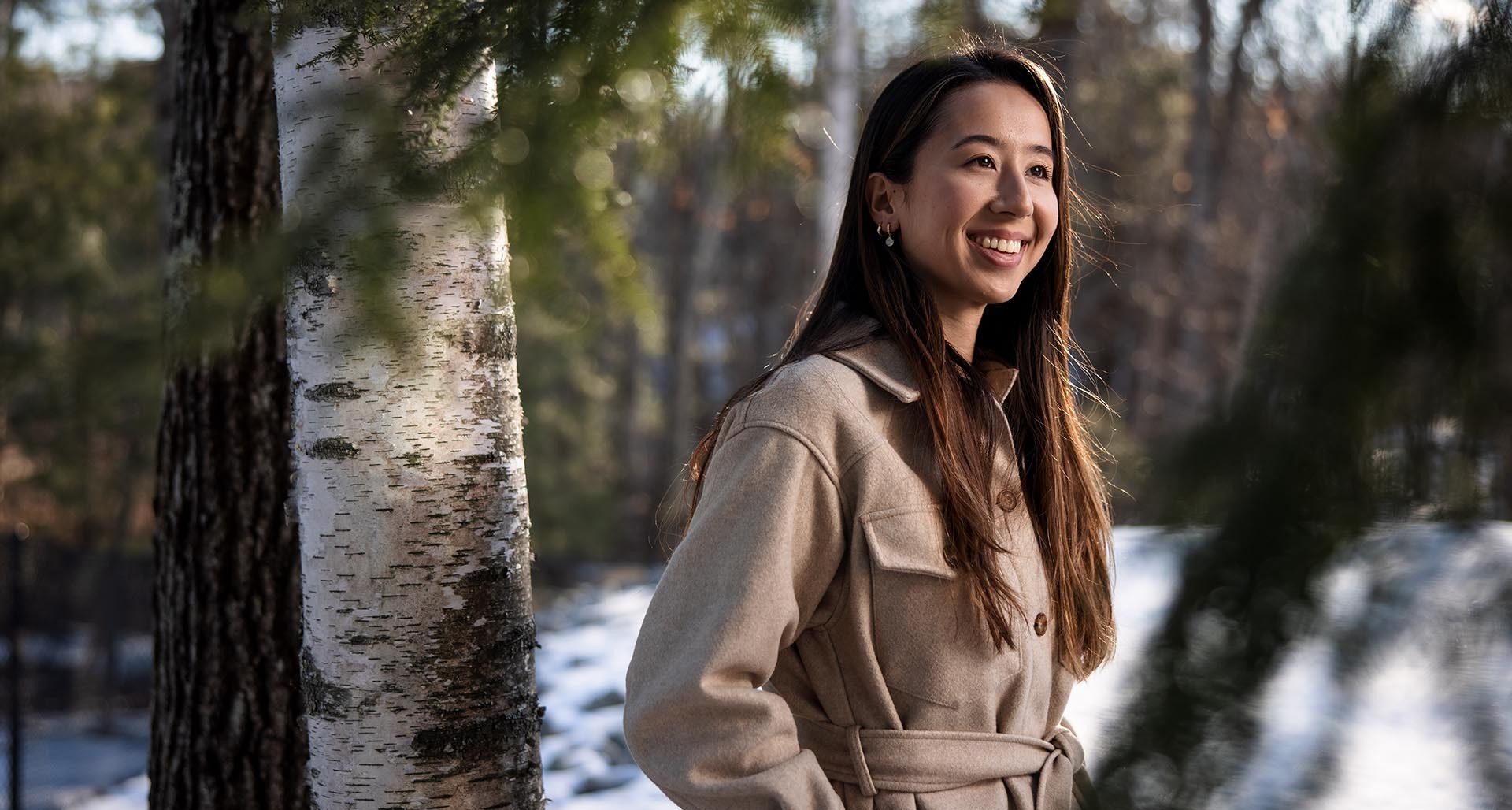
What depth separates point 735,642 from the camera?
1.35 meters

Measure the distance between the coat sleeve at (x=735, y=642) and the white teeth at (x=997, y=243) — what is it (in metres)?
0.45

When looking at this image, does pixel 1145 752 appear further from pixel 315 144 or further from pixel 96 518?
pixel 96 518

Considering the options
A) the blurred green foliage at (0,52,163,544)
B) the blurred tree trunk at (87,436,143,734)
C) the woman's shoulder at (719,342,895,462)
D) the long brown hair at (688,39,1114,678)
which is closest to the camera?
the woman's shoulder at (719,342,895,462)

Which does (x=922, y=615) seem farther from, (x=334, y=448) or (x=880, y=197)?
(x=334, y=448)

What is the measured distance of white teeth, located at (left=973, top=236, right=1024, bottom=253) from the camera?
168 cm

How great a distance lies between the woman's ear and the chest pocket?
464mm

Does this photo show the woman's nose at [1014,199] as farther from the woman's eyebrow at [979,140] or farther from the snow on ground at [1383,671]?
the snow on ground at [1383,671]

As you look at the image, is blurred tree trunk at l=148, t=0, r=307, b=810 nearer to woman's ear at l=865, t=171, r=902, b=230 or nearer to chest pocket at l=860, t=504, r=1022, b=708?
woman's ear at l=865, t=171, r=902, b=230

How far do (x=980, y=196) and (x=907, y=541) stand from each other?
0.51 m

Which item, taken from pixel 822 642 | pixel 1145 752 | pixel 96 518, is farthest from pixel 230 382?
pixel 96 518

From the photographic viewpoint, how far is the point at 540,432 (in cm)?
1524

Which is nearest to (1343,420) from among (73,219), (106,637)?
(106,637)

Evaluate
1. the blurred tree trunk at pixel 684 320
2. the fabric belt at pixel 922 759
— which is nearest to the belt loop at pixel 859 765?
the fabric belt at pixel 922 759

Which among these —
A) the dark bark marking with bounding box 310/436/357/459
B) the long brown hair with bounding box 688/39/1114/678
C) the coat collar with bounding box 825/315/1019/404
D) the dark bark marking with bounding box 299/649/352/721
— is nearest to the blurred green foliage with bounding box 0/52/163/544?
the dark bark marking with bounding box 299/649/352/721
